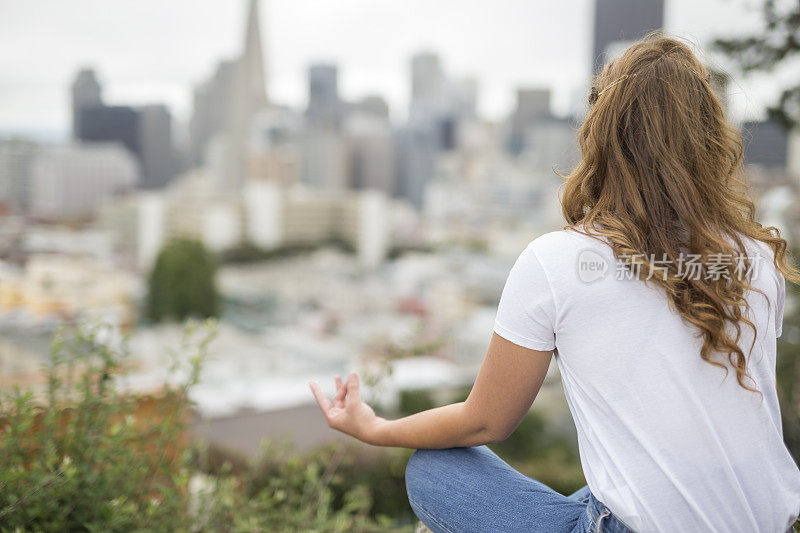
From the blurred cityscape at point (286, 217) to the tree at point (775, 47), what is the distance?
80 cm

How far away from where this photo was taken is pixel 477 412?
61cm

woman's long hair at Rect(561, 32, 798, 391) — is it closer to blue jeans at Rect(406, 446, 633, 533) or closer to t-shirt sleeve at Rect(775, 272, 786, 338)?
t-shirt sleeve at Rect(775, 272, 786, 338)

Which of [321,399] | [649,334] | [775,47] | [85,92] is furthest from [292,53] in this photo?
[649,334]

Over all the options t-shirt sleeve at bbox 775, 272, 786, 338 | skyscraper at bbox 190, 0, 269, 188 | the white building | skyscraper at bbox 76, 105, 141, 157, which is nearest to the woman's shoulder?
t-shirt sleeve at bbox 775, 272, 786, 338

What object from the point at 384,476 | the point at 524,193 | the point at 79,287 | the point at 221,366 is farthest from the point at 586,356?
the point at 524,193

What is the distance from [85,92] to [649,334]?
1103 inches

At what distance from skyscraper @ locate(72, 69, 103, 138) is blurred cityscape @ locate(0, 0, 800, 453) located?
0.08 meters

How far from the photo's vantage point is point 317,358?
17.8 m

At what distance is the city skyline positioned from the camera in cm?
2234

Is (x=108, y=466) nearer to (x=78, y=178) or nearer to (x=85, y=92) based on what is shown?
(x=78, y=178)

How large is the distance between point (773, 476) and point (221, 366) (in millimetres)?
13071

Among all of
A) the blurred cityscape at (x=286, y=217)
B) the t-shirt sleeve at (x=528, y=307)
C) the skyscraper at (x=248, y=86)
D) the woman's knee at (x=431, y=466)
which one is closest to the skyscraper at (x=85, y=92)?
the blurred cityscape at (x=286, y=217)

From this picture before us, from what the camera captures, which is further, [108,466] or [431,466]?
[108,466]
